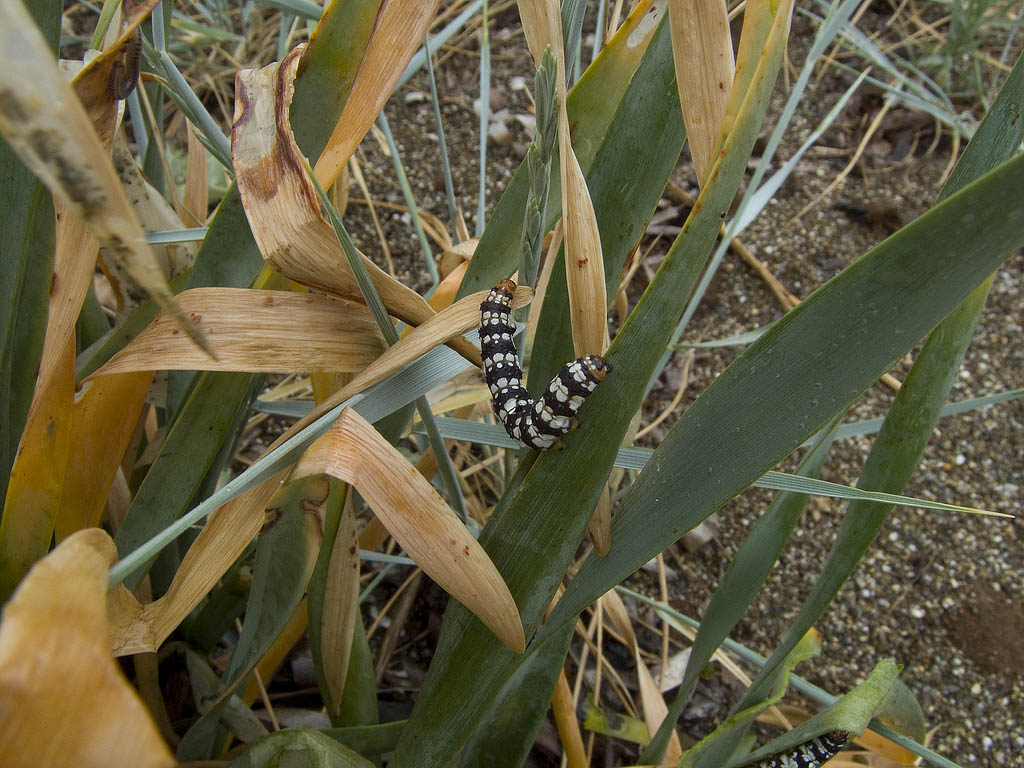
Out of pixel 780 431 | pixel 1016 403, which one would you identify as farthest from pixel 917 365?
pixel 1016 403

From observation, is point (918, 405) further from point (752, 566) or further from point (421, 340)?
point (421, 340)

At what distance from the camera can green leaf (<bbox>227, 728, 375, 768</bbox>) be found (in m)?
0.58

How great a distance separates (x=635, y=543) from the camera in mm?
552

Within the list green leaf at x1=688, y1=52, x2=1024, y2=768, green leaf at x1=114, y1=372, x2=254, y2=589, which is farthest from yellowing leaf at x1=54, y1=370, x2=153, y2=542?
green leaf at x1=688, y1=52, x2=1024, y2=768

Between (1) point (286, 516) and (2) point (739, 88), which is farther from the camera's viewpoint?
(1) point (286, 516)

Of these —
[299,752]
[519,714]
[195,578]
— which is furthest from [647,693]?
[195,578]

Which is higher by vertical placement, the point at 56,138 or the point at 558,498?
the point at 56,138

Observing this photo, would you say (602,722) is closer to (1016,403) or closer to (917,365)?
(917,365)

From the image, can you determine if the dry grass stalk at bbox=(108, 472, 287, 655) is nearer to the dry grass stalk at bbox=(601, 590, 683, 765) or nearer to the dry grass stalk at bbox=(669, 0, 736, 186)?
the dry grass stalk at bbox=(669, 0, 736, 186)

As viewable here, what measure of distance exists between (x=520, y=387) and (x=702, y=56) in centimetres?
26

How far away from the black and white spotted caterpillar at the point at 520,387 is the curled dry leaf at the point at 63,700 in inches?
10.9

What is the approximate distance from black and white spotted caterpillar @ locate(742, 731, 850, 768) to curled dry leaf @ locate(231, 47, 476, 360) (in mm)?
438

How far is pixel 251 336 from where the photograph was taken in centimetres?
58

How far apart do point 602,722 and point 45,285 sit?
0.79 m
